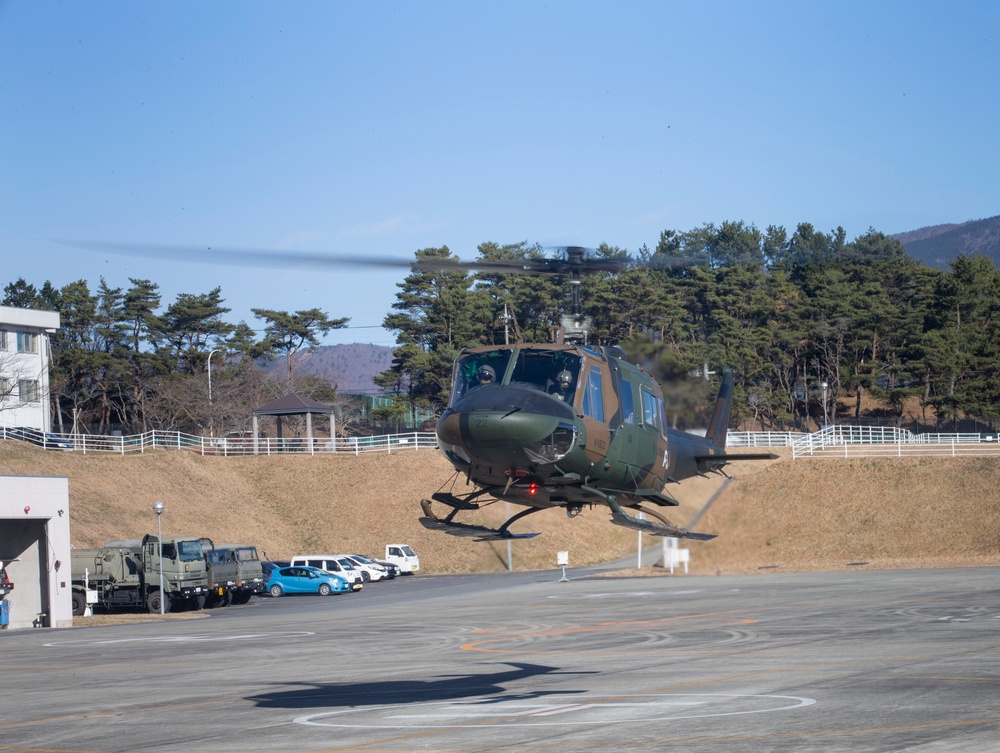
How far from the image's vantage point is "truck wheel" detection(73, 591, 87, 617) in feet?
131

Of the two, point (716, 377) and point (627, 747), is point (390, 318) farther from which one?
point (627, 747)

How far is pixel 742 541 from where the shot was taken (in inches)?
2042

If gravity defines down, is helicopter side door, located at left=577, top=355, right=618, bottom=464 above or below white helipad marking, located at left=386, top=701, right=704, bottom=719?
above

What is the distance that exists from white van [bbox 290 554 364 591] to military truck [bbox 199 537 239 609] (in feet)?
18.4

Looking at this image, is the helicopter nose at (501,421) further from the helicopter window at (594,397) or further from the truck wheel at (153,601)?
the truck wheel at (153,601)

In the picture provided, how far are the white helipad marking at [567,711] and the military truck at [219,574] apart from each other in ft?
85.6

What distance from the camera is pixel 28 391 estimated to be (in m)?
71.8

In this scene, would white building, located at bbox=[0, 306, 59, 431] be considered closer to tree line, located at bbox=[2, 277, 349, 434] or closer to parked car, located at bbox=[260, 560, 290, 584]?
tree line, located at bbox=[2, 277, 349, 434]

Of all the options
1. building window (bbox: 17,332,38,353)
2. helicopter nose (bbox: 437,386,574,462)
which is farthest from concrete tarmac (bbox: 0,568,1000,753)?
building window (bbox: 17,332,38,353)

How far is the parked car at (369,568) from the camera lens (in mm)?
52897

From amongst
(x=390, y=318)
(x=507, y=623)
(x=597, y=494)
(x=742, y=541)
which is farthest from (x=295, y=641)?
(x=390, y=318)

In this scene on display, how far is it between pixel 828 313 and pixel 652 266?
7345 centimetres

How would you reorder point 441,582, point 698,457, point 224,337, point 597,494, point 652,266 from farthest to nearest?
point 224,337 → point 441,582 → point 698,457 → point 652,266 → point 597,494

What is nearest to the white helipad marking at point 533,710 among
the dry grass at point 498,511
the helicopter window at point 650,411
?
the helicopter window at point 650,411
